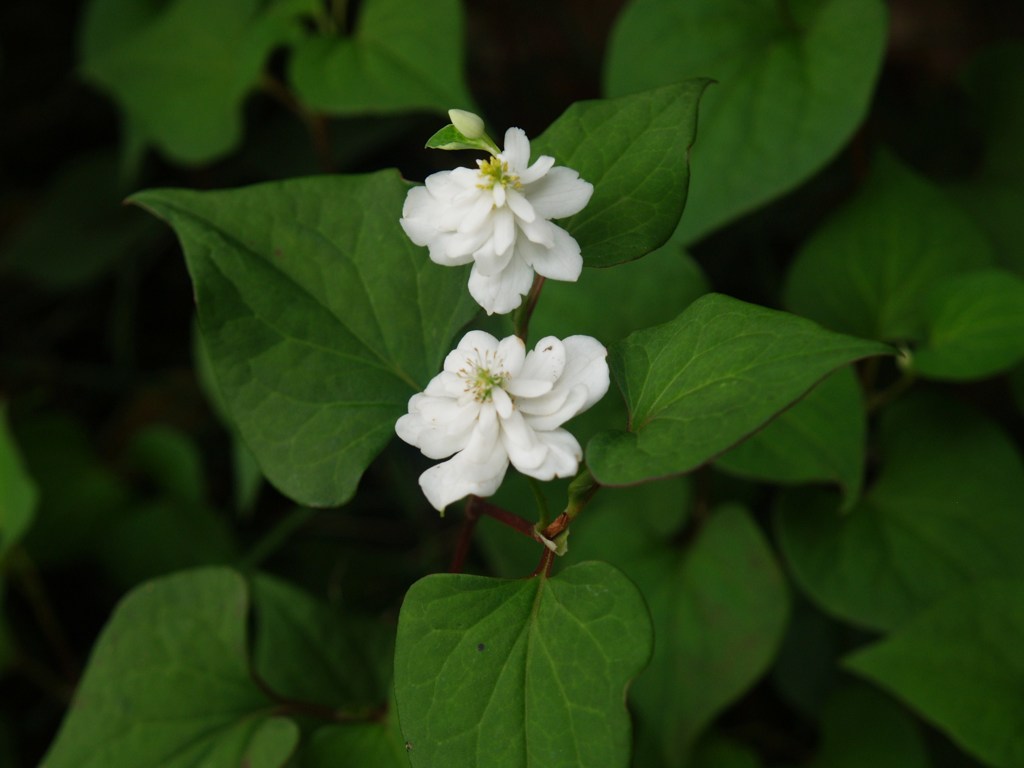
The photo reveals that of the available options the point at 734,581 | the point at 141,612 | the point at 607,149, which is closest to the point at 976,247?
the point at 734,581

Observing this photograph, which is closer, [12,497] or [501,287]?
[501,287]

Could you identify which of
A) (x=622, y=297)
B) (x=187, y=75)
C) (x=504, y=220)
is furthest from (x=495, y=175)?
(x=187, y=75)

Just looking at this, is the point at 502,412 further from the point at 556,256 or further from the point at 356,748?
the point at 356,748

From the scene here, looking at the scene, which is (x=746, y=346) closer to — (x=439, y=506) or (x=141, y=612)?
(x=439, y=506)

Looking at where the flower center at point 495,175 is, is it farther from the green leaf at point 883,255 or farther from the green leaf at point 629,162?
the green leaf at point 883,255

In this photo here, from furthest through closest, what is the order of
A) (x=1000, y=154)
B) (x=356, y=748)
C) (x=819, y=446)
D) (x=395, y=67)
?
(x=1000, y=154), (x=395, y=67), (x=819, y=446), (x=356, y=748)
